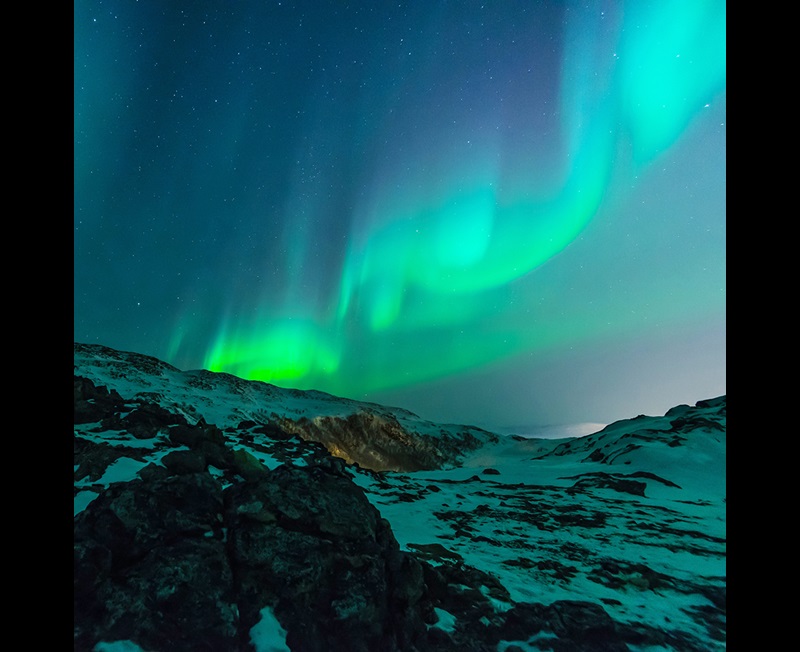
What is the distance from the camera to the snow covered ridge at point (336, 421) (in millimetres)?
34812

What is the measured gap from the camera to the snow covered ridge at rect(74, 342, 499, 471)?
1371 inches

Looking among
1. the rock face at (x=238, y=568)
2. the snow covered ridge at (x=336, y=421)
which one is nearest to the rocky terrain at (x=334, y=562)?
the rock face at (x=238, y=568)

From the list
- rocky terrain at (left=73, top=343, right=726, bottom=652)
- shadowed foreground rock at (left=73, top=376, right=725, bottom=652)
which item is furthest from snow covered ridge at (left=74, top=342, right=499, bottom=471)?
shadowed foreground rock at (left=73, top=376, right=725, bottom=652)

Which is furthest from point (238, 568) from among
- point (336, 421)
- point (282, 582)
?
point (336, 421)

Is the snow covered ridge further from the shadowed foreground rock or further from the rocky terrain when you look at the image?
the shadowed foreground rock

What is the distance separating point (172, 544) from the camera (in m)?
7.24

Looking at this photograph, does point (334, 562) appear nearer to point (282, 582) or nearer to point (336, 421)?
point (282, 582)

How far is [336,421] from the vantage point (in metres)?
39.8

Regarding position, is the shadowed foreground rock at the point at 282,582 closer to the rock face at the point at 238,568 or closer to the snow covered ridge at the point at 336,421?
the rock face at the point at 238,568

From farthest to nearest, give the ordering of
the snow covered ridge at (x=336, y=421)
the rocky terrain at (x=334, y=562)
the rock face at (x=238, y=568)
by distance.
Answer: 1. the snow covered ridge at (x=336, y=421)
2. the rocky terrain at (x=334, y=562)
3. the rock face at (x=238, y=568)

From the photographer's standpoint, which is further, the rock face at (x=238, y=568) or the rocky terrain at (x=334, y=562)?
the rocky terrain at (x=334, y=562)

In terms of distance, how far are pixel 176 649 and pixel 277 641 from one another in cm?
122
